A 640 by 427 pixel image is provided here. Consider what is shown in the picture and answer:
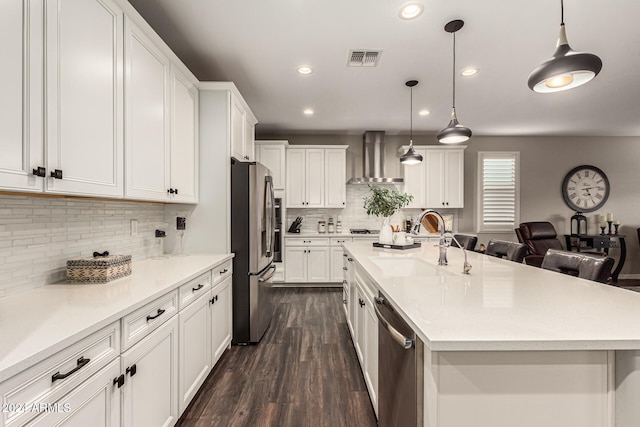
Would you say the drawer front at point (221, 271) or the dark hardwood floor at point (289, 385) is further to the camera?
the drawer front at point (221, 271)

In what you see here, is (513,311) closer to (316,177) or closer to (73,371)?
(73,371)

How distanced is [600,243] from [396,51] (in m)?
4.87

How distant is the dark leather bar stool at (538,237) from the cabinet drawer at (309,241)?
132 inches

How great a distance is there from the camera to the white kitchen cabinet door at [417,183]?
519 cm

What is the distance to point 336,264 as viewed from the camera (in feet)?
16.2

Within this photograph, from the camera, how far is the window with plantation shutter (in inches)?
215

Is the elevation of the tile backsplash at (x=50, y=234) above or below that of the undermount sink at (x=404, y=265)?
above

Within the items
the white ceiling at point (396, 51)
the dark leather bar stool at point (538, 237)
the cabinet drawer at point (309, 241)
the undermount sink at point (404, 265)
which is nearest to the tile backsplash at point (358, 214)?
the cabinet drawer at point (309, 241)

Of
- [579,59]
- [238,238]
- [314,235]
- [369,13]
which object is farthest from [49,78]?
[314,235]

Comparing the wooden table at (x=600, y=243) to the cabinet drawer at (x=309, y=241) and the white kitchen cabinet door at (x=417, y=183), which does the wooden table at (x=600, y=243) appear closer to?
the white kitchen cabinet door at (x=417, y=183)

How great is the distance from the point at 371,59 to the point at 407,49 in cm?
33

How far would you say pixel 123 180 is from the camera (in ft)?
5.58

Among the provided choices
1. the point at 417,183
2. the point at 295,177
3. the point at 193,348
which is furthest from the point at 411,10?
the point at 417,183

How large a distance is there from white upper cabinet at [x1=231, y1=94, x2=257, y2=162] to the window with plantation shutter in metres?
4.25
